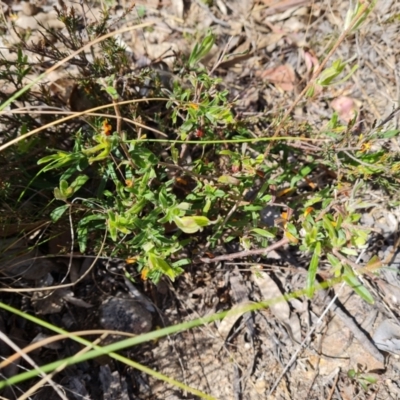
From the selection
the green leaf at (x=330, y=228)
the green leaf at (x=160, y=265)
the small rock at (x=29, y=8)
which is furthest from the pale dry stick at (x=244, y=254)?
the small rock at (x=29, y=8)

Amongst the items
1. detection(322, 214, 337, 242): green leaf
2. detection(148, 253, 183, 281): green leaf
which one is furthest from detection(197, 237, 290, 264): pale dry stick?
detection(148, 253, 183, 281): green leaf

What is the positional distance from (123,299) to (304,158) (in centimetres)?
Result: 113

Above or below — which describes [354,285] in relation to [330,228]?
below

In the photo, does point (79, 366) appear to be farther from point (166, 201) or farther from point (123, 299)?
point (166, 201)

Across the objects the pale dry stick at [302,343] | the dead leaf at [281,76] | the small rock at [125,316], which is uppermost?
the dead leaf at [281,76]

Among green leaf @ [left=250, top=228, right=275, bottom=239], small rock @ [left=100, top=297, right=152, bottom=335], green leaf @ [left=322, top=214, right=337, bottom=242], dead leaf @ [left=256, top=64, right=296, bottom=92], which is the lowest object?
small rock @ [left=100, top=297, right=152, bottom=335]

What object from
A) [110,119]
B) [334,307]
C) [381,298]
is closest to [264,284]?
[334,307]

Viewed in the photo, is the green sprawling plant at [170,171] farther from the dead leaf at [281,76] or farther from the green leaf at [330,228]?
the dead leaf at [281,76]

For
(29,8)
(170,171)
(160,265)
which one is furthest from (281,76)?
(160,265)

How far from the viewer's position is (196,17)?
290cm

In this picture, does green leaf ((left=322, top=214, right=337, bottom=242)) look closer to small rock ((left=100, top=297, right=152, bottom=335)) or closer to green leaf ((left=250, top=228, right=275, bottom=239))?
green leaf ((left=250, top=228, right=275, bottom=239))

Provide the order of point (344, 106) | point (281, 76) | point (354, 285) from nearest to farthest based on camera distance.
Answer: point (354, 285), point (344, 106), point (281, 76)

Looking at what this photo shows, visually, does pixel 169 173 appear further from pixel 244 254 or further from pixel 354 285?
pixel 354 285

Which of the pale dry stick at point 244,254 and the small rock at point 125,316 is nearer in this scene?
the pale dry stick at point 244,254
